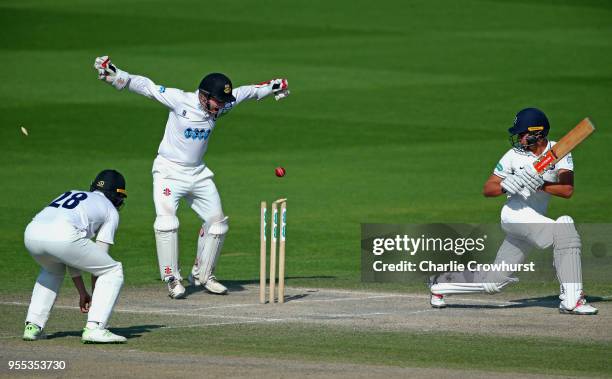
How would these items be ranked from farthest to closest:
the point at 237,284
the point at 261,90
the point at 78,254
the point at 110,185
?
the point at 237,284
the point at 261,90
the point at 110,185
the point at 78,254

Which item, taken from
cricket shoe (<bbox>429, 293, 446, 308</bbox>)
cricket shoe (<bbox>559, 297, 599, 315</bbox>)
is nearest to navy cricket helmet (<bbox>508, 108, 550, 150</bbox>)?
cricket shoe (<bbox>559, 297, 599, 315</bbox>)

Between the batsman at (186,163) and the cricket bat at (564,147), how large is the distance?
3.60 metres

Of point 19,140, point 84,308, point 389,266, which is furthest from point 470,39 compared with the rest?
point 84,308

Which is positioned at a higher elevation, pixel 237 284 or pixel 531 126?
pixel 531 126

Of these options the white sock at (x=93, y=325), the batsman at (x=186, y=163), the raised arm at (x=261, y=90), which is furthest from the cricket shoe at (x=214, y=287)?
the white sock at (x=93, y=325)

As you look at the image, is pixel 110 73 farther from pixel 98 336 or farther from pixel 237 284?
pixel 98 336

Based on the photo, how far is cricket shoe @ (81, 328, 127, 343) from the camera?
11.1m

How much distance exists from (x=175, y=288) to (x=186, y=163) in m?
1.40

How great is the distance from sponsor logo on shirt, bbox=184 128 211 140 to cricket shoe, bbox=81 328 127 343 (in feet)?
12.9

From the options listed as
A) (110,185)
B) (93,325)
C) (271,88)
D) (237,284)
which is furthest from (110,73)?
(93,325)

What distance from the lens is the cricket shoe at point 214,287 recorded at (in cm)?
1456

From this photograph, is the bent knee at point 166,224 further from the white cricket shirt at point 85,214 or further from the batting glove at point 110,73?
the white cricket shirt at point 85,214

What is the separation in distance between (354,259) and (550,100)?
15.0 meters

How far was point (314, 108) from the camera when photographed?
30812mm
